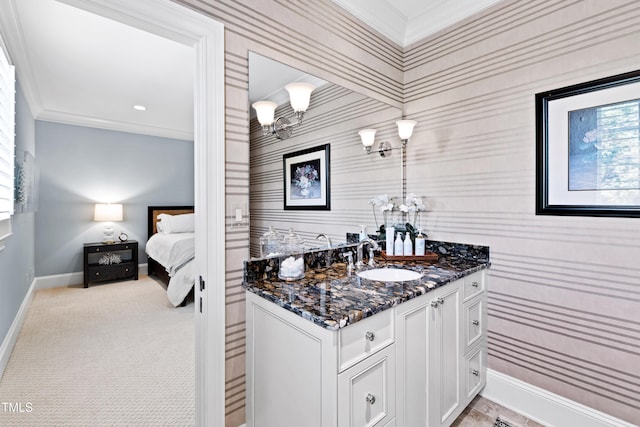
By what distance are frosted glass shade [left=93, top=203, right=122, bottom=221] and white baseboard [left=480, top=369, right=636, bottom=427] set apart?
17.4 feet

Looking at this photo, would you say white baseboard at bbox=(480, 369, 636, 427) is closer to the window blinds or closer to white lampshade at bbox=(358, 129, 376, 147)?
white lampshade at bbox=(358, 129, 376, 147)

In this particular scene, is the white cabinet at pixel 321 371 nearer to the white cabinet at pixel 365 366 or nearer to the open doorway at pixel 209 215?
the white cabinet at pixel 365 366

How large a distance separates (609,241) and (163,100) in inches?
179

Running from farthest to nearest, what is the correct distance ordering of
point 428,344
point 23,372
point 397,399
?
point 23,372, point 428,344, point 397,399

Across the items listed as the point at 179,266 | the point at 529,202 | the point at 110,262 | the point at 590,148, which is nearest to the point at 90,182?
the point at 110,262

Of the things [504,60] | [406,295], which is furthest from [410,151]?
[406,295]

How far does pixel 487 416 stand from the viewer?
1.76 metres

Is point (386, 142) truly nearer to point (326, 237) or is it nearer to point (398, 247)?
point (398, 247)

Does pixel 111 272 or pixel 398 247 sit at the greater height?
pixel 398 247

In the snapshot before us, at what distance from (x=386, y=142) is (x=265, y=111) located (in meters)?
1.09

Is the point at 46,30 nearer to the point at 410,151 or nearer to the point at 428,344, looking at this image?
the point at 410,151

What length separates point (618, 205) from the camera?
4.84 ft

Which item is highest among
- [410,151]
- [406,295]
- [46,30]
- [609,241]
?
[46,30]

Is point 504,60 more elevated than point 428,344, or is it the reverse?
point 504,60
